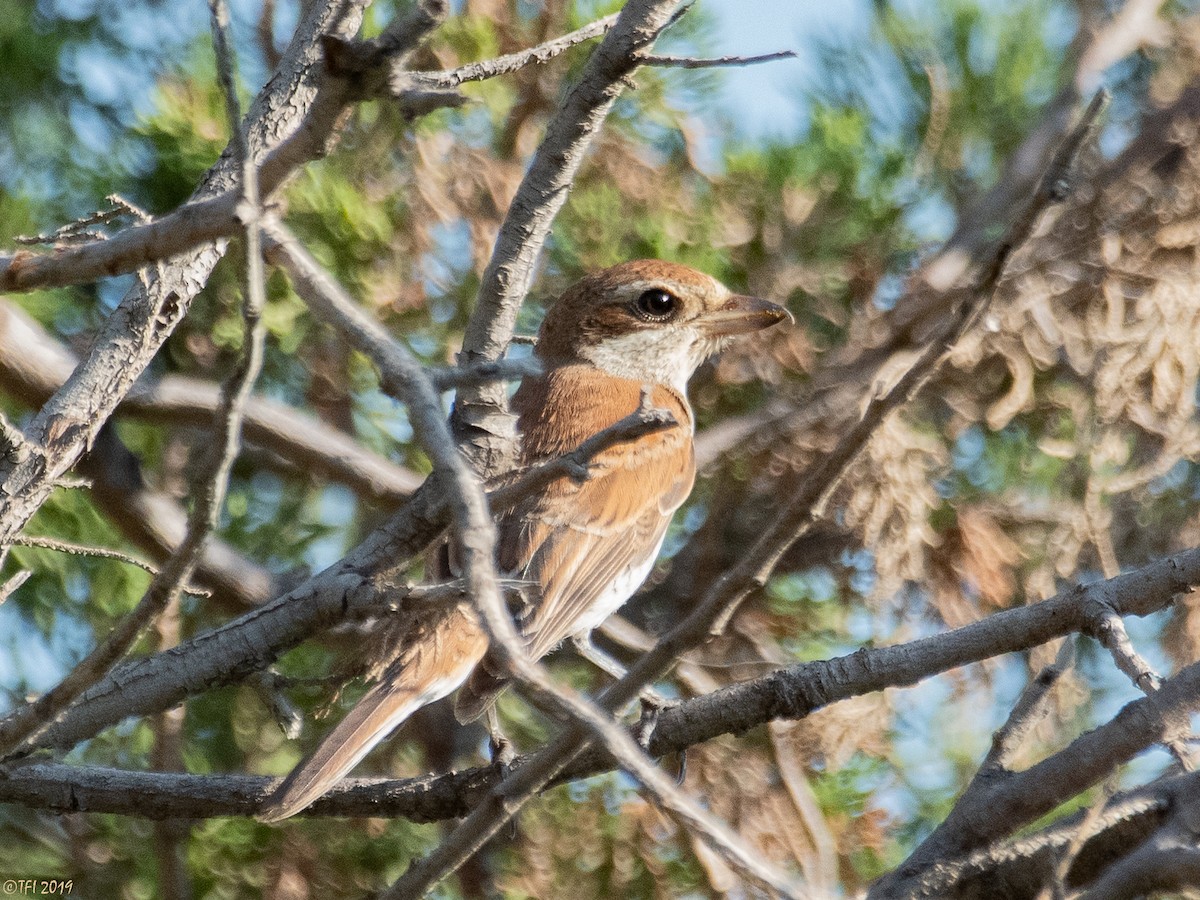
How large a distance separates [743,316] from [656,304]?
328 millimetres

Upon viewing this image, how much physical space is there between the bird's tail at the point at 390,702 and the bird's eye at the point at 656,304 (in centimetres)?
159

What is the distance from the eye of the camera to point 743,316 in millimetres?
4676

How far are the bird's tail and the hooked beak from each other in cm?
154

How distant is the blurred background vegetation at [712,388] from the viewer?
472 centimetres

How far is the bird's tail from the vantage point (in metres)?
2.94

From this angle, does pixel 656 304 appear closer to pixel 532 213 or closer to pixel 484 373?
pixel 532 213

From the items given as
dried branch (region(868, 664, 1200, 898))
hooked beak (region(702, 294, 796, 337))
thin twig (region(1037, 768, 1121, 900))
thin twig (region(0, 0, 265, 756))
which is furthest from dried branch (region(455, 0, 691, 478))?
hooked beak (region(702, 294, 796, 337))

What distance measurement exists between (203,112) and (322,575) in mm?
2427

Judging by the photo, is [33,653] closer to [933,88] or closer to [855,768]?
[855,768]

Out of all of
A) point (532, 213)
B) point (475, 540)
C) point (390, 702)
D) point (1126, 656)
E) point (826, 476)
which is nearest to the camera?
point (475, 540)

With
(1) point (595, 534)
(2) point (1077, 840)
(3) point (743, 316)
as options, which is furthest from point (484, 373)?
(3) point (743, 316)

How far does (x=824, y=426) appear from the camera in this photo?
16.1 ft

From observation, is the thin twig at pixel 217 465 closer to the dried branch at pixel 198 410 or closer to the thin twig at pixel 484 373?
the thin twig at pixel 484 373

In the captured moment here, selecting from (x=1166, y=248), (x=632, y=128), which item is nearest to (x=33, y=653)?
(x=632, y=128)
